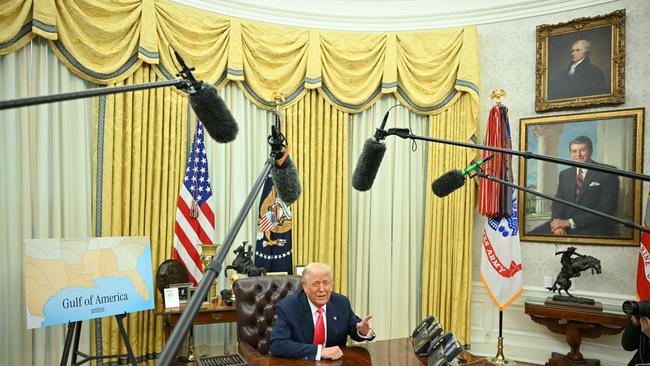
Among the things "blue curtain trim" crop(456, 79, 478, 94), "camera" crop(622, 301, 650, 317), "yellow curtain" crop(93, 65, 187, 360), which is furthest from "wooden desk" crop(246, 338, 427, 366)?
"blue curtain trim" crop(456, 79, 478, 94)

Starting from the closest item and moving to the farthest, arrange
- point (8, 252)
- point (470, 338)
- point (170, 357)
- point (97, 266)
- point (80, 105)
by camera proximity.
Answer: point (170, 357), point (97, 266), point (8, 252), point (80, 105), point (470, 338)

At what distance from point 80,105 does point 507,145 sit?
13.9 feet

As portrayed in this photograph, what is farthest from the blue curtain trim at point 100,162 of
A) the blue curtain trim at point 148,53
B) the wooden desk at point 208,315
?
the wooden desk at point 208,315

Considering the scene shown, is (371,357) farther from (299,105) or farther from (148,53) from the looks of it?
(148,53)

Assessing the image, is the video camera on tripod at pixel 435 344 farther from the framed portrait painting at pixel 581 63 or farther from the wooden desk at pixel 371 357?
the framed portrait painting at pixel 581 63

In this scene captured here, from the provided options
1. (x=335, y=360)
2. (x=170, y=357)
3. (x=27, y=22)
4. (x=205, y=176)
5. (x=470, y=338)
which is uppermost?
(x=27, y=22)

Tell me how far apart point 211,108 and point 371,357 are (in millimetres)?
1987

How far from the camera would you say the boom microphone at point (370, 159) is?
1852mm

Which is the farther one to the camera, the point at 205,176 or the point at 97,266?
the point at 205,176

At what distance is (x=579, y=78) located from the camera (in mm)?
4992

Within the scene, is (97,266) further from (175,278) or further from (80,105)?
(80,105)

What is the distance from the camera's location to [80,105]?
428cm

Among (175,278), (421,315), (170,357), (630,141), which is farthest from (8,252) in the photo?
(630,141)

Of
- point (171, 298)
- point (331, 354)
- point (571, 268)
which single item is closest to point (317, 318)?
point (331, 354)
